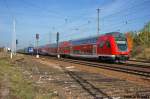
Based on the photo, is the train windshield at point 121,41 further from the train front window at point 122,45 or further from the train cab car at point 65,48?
the train cab car at point 65,48

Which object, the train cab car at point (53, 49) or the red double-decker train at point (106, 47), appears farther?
the train cab car at point (53, 49)

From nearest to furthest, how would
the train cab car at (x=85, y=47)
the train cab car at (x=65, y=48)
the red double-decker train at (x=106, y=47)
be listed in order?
the red double-decker train at (x=106, y=47)
the train cab car at (x=85, y=47)
the train cab car at (x=65, y=48)

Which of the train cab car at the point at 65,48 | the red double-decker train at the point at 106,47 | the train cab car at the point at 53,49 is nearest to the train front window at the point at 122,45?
the red double-decker train at the point at 106,47

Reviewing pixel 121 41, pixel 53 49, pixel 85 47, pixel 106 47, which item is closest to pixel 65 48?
pixel 53 49

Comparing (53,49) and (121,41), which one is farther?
(53,49)

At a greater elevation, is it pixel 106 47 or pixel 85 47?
pixel 85 47

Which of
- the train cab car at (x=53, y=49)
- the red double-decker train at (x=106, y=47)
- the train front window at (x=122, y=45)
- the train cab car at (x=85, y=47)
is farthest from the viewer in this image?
the train cab car at (x=53, y=49)

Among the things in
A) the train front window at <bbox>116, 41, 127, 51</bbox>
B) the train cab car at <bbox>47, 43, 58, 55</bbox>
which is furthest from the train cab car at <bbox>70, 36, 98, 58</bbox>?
the train cab car at <bbox>47, 43, 58, 55</bbox>

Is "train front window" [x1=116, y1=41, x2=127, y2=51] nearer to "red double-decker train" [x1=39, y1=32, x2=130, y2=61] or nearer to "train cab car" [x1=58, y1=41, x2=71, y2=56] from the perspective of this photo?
"red double-decker train" [x1=39, y1=32, x2=130, y2=61]

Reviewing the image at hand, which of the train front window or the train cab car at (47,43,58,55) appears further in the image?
the train cab car at (47,43,58,55)

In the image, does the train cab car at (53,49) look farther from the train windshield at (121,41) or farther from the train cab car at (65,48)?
the train windshield at (121,41)

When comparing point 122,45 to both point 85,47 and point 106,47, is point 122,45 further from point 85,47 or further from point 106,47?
point 85,47

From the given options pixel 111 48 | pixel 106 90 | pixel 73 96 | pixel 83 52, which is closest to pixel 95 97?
pixel 73 96

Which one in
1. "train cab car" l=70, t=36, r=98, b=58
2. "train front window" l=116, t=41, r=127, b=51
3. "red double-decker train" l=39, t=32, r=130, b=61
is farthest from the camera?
"train cab car" l=70, t=36, r=98, b=58
